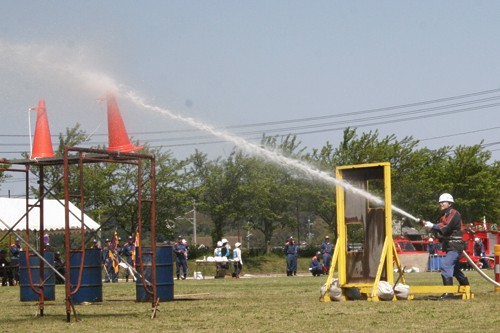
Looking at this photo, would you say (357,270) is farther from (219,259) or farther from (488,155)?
(488,155)

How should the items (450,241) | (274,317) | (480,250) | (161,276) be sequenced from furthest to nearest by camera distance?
(480,250), (161,276), (450,241), (274,317)

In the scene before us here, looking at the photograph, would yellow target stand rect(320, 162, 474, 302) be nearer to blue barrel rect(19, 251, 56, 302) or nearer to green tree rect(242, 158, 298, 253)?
blue barrel rect(19, 251, 56, 302)

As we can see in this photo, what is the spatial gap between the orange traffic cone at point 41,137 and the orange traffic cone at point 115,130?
1248 millimetres

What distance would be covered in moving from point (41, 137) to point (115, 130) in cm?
146

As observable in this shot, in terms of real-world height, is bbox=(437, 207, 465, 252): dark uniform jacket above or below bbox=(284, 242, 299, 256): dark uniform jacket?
above

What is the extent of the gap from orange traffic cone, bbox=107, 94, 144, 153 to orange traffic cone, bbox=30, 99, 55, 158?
1248 mm

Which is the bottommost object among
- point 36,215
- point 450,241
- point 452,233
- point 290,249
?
point 290,249

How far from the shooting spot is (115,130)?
1098 cm

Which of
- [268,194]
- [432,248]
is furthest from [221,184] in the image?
[432,248]

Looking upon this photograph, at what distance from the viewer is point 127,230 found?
159 feet

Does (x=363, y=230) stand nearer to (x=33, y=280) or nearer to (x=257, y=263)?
(x=33, y=280)

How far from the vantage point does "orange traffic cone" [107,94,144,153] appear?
36.0ft

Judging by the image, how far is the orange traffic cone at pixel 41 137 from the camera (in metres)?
11.5

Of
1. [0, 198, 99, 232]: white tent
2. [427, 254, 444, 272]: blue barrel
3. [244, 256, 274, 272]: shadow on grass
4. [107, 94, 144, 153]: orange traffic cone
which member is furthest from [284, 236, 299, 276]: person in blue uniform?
[107, 94, 144, 153]: orange traffic cone
